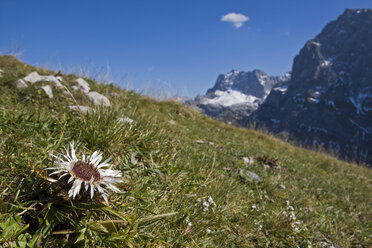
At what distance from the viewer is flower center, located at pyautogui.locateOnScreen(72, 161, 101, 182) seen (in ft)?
6.03

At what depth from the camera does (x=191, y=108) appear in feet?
41.5

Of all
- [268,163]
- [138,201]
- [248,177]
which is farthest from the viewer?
[268,163]

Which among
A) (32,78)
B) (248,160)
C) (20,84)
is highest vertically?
(32,78)

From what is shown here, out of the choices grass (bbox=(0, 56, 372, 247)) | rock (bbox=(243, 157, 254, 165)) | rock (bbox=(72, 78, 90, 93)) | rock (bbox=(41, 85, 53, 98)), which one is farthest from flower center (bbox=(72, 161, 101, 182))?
rock (bbox=(72, 78, 90, 93))

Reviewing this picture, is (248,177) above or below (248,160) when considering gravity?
below

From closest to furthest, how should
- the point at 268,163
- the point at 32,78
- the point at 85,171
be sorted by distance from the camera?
the point at 85,171
the point at 32,78
the point at 268,163

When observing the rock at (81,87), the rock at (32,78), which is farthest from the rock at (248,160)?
the rock at (32,78)

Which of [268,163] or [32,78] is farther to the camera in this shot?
[268,163]

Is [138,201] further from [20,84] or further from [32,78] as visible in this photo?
[32,78]

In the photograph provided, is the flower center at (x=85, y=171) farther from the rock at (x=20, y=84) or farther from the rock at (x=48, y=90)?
the rock at (x=20, y=84)

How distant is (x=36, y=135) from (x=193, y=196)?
2.01m

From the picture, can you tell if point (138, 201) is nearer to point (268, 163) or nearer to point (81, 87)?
point (268, 163)

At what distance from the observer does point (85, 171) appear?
188cm

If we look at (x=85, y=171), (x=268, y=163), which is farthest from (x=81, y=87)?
(x=85, y=171)
